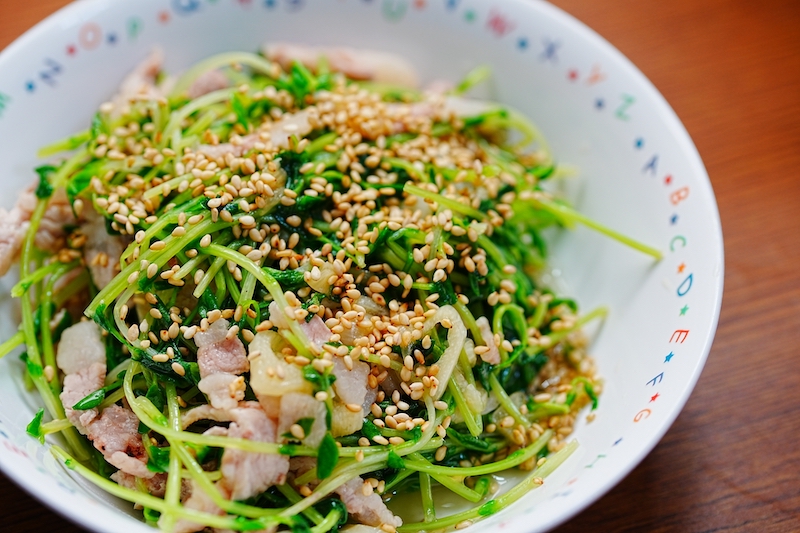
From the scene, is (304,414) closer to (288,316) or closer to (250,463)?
(250,463)

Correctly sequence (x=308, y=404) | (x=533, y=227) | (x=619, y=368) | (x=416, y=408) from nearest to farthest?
(x=308, y=404)
(x=416, y=408)
(x=619, y=368)
(x=533, y=227)

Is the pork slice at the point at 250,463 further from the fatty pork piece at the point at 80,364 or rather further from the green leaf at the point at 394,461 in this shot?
the fatty pork piece at the point at 80,364

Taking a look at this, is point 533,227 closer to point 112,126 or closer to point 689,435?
point 689,435

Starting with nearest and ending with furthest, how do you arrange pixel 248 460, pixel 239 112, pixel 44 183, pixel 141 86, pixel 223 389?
pixel 248 460 → pixel 223 389 → pixel 44 183 → pixel 239 112 → pixel 141 86

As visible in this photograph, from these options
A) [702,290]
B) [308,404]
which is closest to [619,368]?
[702,290]

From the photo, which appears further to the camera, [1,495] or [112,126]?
[112,126]

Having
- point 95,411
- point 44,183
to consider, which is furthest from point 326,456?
point 44,183

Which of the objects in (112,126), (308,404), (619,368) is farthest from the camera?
(112,126)
